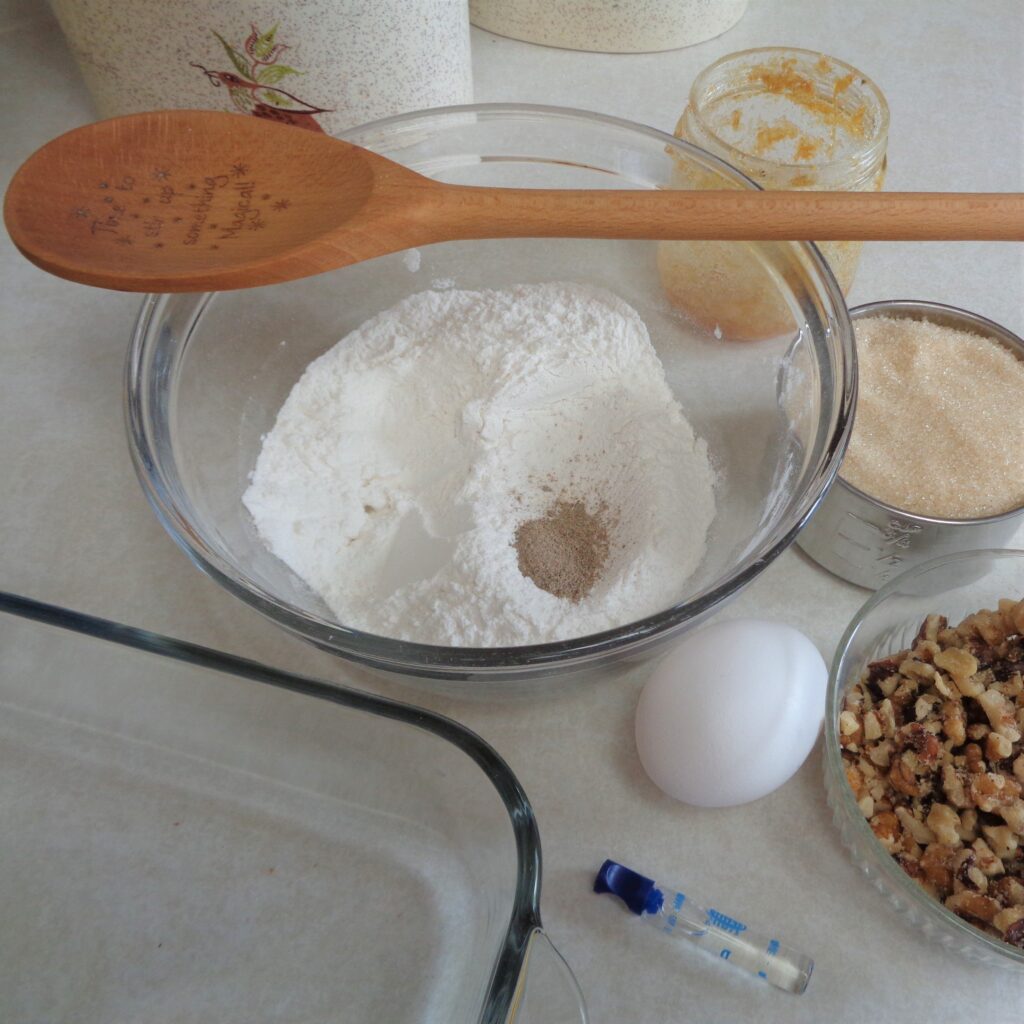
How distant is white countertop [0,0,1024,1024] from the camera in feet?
2.14

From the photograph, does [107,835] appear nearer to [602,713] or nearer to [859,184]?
[602,713]

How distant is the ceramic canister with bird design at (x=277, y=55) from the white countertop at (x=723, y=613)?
0.68 feet

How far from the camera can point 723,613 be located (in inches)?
31.1

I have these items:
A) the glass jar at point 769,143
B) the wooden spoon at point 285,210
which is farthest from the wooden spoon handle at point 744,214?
the glass jar at point 769,143

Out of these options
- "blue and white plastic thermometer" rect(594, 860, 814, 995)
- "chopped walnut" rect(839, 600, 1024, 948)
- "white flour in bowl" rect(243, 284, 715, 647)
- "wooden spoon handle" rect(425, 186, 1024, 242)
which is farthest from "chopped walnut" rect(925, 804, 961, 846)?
"wooden spoon handle" rect(425, 186, 1024, 242)

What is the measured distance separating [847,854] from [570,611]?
278 millimetres

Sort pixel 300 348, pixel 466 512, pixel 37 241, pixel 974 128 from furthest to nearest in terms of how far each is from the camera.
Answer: pixel 974 128 → pixel 300 348 → pixel 466 512 → pixel 37 241

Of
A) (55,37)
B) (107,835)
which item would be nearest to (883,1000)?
(107,835)

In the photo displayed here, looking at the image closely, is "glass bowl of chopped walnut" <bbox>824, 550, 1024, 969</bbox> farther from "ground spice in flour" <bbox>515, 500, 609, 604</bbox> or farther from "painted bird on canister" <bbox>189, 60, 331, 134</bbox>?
"painted bird on canister" <bbox>189, 60, 331, 134</bbox>

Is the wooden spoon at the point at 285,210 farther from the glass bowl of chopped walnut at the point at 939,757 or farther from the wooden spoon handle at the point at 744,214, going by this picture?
the glass bowl of chopped walnut at the point at 939,757

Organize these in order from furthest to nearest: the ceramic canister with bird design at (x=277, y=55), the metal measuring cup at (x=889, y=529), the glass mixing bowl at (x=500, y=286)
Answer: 1. the ceramic canister with bird design at (x=277, y=55)
2. the metal measuring cup at (x=889, y=529)
3. the glass mixing bowl at (x=500, y=286)

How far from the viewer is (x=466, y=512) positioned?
73cm

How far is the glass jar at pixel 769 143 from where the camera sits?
796mm

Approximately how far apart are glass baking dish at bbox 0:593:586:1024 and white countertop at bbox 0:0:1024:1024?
0.05 m
